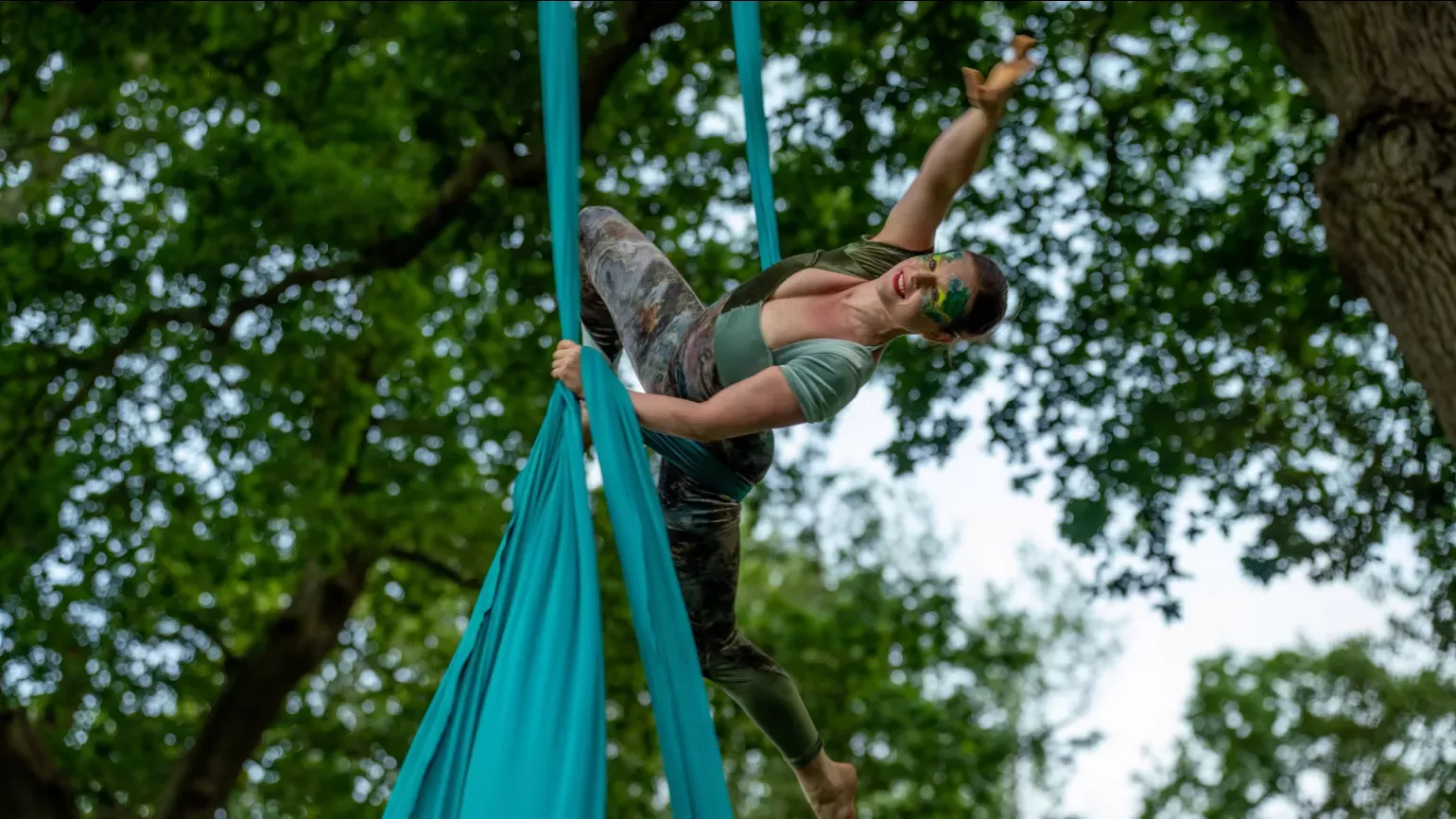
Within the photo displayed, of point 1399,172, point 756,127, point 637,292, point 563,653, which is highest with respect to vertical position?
point 1399,172

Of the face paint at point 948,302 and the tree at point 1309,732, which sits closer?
the face paint at point 948,302

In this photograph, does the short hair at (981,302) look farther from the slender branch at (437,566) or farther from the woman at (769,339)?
the slender branch at (437,566)

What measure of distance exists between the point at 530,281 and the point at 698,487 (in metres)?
3.92

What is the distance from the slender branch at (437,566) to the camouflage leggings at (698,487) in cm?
559

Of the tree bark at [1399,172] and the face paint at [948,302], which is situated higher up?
the tree bark at [1399,172]

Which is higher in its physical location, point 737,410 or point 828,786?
point 737,410

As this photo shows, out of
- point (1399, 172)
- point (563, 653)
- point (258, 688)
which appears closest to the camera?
point (563, 653)

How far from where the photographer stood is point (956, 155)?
2248 millimetres

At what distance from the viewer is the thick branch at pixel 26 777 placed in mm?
5973

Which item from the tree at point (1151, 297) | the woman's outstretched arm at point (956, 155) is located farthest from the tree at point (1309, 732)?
the woman's outstretched arm at point (956, 155)

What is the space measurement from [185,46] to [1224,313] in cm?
444

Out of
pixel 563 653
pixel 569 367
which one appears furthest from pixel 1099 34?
pixel 563 653

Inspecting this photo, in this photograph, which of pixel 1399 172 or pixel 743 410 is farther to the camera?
pixel 1399 172

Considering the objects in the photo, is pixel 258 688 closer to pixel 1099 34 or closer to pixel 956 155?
pixel 1099 34
